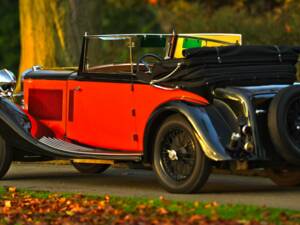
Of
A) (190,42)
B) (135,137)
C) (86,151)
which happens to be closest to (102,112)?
(86,151)

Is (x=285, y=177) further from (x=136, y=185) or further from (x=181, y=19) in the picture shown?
(x=181, y=19)

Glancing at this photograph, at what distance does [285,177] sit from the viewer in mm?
11688

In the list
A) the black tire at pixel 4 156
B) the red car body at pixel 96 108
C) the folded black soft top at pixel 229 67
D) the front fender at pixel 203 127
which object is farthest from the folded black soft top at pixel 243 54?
the black tire at pixel 4 156

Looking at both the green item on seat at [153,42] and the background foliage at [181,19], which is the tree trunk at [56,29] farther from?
the green item on seat at [153,42]

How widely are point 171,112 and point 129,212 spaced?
187cm

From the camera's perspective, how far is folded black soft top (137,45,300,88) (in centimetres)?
1088

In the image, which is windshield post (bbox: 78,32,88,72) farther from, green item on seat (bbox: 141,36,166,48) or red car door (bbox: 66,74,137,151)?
green item on seat (bbox: 141,36,166,48)

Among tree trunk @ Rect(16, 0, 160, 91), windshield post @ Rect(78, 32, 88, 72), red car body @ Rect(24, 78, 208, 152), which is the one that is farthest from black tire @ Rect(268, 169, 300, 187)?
tree trunk @ Rect(16, 0, 160, 91)

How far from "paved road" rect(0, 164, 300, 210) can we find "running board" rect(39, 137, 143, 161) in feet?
1.20

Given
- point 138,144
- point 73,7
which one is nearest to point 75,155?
point 138,144

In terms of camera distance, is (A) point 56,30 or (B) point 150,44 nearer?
(B) point 150,44

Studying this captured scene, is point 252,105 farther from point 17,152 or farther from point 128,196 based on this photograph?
point 17,152

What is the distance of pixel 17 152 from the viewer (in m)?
12.5

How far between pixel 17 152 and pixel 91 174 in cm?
133
